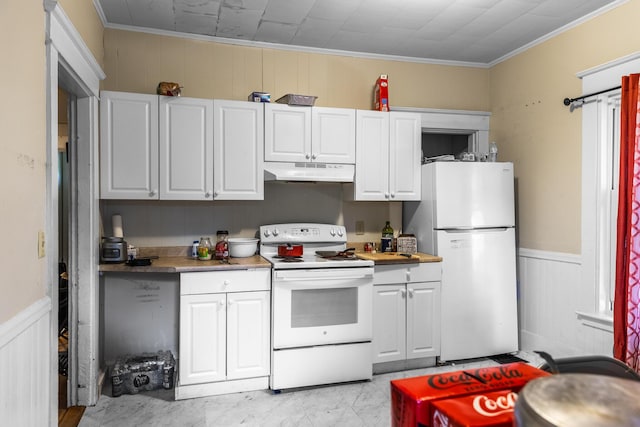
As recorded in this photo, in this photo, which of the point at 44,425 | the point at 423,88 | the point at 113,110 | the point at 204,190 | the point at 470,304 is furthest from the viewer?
the point at 423,88

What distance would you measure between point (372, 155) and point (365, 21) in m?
1.03

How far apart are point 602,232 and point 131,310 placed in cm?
351

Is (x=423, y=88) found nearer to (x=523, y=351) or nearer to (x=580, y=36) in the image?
(x=580, y=36)

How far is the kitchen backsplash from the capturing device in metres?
3.34

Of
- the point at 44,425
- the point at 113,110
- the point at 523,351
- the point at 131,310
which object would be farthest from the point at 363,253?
the point at 44,425

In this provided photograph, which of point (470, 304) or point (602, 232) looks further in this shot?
point (470, 304)

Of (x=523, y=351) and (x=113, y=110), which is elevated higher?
(x=113, y=110)

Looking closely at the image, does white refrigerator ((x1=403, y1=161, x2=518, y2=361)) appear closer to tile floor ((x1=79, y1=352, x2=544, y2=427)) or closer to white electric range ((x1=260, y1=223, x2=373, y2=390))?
white electric range ((x1=260, y1=223, x2=373, y2=390))

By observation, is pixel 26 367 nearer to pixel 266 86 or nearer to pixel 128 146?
pixel 128 146

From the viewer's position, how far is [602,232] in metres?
3.01

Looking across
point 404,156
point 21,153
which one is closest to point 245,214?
point 404,156

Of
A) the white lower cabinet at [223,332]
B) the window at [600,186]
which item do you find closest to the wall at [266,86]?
the white lower cabinet at [223,332]

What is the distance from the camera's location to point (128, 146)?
303cm

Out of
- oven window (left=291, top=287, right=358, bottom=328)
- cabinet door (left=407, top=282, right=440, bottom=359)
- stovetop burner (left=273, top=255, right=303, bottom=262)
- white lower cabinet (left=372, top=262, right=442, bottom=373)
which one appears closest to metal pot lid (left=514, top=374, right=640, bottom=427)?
oven window (left=291, top=287, right=358, bottom=328)
